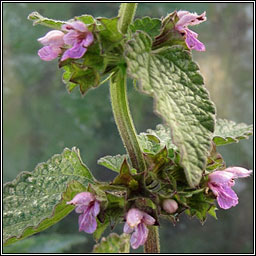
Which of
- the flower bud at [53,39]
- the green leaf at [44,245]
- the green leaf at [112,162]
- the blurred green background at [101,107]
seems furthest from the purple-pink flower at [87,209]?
the blurred green background at [101,107]

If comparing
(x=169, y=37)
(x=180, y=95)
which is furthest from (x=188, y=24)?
(x=180, y=95)

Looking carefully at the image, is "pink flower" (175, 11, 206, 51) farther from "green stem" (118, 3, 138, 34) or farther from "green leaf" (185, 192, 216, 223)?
"green leaf" (185, 192, 216, 223)

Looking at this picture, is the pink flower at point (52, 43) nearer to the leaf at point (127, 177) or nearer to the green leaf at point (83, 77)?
the green leaf at point (83, 77)

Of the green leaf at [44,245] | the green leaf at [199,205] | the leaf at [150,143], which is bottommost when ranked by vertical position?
the green leaf at [44,245]

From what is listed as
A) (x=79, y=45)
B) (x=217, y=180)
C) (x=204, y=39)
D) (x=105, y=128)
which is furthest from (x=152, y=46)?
(x=204, y=39)

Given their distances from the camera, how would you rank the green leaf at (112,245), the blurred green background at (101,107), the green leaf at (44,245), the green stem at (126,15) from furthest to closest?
the blurred green background at (101,107)
the green leaf at (44,245)
the green leaf at (112,245)
the green stem at (126,15)
